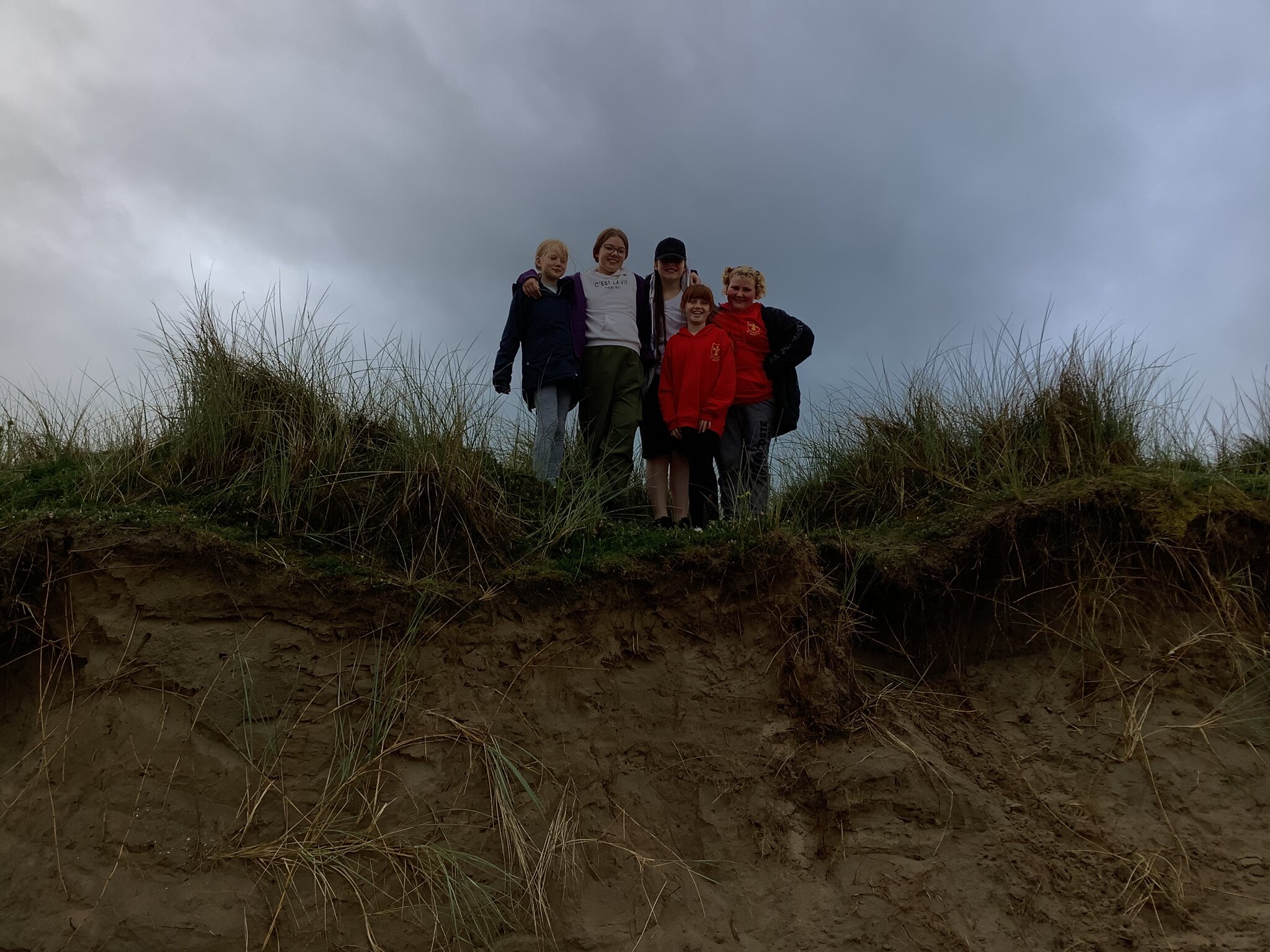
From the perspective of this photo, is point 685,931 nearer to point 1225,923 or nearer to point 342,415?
point 1225,923

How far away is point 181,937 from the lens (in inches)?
131

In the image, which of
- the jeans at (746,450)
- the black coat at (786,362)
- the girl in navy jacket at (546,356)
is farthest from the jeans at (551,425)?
the black coat at (786,362)

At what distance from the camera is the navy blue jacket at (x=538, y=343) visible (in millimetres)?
5195

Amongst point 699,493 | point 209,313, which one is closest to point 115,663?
point 209,313

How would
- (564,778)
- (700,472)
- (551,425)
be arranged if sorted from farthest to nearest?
(700,472), (551,425), (564,778)

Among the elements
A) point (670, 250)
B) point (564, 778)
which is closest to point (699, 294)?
point (670, 250)

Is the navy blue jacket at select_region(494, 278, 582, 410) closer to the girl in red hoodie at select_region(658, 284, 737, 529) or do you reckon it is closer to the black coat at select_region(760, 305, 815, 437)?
the girl in red hoodie at select_region(658, 284, 737, 529)

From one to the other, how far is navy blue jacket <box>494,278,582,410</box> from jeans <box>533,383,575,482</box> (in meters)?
0.05

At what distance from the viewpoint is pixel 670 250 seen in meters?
5.70

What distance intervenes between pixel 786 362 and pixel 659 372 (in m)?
0.79

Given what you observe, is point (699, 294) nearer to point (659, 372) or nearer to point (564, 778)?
point (659, 372)

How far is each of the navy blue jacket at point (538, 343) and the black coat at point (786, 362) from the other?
1.24 metres

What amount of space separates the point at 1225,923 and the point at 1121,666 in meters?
1.18

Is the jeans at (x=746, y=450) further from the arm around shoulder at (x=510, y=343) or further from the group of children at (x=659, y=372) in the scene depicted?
the arm around shoulder at (x=510, y=343)
